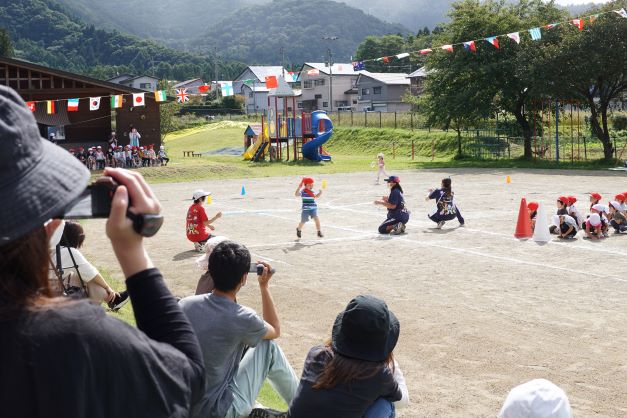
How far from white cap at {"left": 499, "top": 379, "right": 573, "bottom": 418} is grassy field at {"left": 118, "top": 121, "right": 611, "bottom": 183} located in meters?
29.5

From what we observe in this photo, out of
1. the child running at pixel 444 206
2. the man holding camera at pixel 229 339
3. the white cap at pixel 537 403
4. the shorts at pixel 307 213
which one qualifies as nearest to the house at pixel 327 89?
the child running at pixel 444 206

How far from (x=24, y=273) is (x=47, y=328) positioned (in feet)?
0.51

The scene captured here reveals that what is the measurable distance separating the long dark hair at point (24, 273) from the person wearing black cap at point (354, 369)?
256cm

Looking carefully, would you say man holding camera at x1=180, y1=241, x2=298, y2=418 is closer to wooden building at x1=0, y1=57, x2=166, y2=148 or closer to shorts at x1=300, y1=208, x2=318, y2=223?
shorts at x1=300, y1=208, x2=318, y2=223

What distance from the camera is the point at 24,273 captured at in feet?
5.73

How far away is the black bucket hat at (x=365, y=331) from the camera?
4.14 meters

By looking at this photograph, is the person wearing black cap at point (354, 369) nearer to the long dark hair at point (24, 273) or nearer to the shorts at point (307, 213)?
the long dark hair at point (24, 273)

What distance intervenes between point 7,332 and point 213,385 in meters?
3.38

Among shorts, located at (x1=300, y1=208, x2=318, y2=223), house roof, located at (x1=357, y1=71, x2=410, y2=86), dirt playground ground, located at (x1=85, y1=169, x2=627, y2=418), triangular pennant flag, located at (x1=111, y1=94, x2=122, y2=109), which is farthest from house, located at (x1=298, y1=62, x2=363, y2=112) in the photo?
shorts, located at (x1=300, y1=208, x2=318, y2=223)

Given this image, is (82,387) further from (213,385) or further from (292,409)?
(213,385)

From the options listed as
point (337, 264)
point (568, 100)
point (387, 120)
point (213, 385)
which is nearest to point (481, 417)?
point (213, 385)

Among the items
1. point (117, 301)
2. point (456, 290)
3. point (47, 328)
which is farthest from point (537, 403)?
point (456, 290)

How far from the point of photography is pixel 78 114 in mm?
40969

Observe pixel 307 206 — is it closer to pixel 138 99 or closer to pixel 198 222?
pixel 198 222
